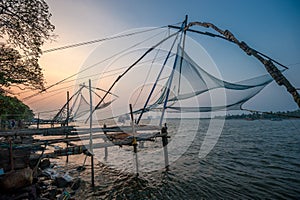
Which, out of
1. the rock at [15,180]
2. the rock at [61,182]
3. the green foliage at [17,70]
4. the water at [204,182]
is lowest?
the water at [204,182]

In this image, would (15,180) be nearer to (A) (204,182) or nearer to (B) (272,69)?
(B) (272,69)

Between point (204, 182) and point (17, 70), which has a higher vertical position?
point (17, 70)

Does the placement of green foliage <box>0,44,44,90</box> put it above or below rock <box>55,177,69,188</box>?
above

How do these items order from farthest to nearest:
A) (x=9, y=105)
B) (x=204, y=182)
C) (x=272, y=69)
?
(x=9, y=105), (x=204, y=182), (x=272, y=69)

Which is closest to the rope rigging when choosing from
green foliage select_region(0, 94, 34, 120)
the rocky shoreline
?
the rocky shoreline

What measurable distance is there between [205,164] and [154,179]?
4.99 metres

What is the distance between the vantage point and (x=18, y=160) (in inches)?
203

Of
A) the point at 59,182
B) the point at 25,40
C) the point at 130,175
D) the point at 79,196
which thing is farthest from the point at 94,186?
the point at 25,40

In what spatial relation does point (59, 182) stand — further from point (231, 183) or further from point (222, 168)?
point (222, 168)

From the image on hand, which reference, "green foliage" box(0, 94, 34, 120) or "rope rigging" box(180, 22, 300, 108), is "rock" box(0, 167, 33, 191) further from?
"rope rigging" box(180, 22, 300, 108)

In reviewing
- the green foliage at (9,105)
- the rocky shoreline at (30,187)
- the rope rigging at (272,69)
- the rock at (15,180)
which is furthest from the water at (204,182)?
the rope rigging at (272,69)

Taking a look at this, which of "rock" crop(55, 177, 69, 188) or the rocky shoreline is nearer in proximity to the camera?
the rocky shoreline

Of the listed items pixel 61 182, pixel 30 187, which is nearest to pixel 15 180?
pixel 30 187

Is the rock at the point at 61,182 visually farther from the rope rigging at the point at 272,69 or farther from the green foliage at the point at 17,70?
the rope rigging at the point at 272,69
